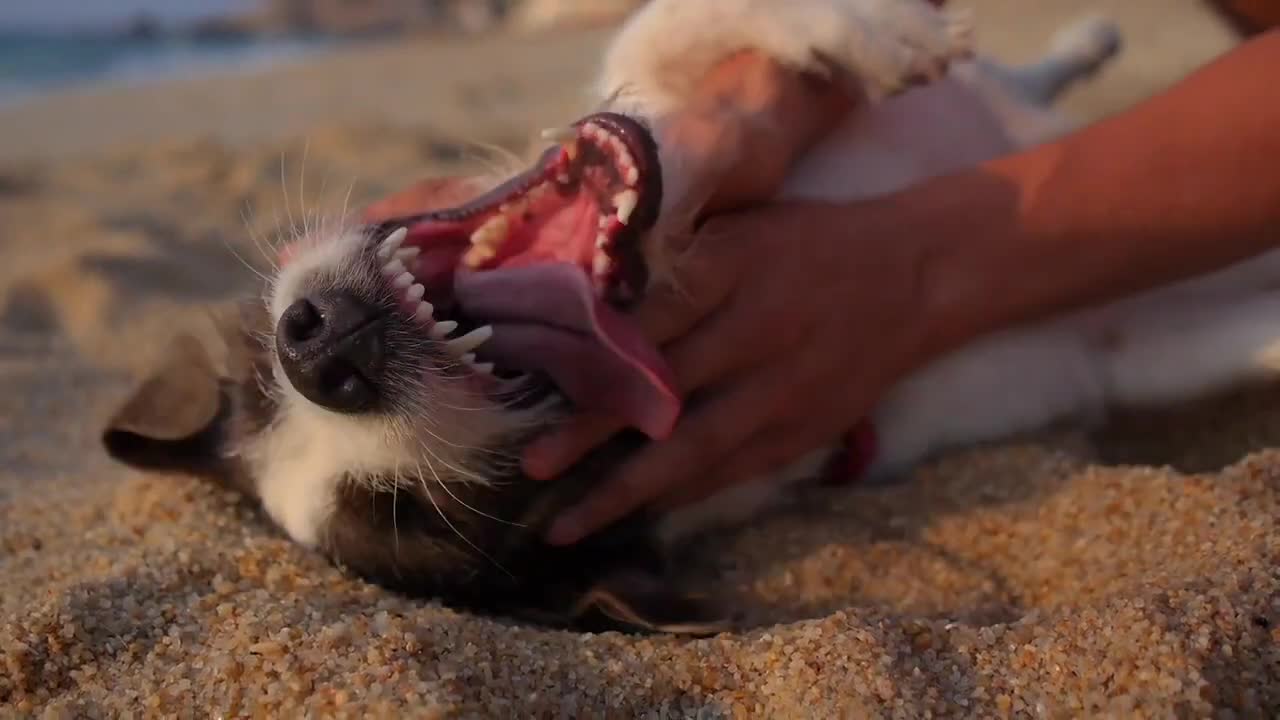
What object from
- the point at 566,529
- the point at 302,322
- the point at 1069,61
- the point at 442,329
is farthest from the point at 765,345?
the point at 1069,61

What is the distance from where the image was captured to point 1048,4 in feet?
24.2

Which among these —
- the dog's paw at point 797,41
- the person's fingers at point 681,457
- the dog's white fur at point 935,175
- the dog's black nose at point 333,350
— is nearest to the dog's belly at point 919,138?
the dog's white fur at point 935,175

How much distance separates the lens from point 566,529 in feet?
6.23

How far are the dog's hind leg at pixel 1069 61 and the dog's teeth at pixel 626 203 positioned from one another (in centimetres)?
181

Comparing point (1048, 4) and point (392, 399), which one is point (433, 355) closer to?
point (392, 399)

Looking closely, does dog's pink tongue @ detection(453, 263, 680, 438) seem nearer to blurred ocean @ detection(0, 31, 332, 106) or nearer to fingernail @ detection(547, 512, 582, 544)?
fingernail @ detection(547, 512, 582, 544)

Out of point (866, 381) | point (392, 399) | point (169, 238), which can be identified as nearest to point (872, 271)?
point (866, 381)

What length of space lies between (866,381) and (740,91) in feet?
2.05

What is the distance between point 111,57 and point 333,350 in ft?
53.5

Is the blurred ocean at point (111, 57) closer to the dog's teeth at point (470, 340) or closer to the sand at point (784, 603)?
the sand at point (784, 603)

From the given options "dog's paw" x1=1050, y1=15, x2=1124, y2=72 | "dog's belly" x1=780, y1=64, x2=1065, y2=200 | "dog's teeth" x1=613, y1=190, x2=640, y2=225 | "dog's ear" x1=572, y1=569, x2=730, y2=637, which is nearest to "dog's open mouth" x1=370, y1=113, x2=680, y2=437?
"dog's teeth" x1=613, y1=190, x2=640, y2=225

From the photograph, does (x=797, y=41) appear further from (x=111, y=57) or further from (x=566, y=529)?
(x=111, y=57)

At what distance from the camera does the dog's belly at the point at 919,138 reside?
2.31m

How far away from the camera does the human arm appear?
6.46ft
